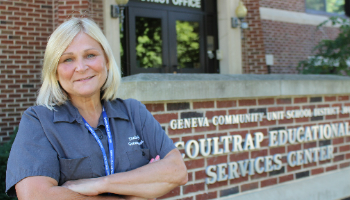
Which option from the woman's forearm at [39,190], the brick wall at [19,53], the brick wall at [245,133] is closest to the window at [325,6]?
the brick wall at [245,133]

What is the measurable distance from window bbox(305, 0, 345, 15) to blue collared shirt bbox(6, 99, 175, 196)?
9.05 m

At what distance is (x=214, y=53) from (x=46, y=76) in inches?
259

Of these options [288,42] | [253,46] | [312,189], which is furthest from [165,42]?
[312,189]

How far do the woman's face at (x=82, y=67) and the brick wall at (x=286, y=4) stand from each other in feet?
25.1

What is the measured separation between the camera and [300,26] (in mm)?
9344

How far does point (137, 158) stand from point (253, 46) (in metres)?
6.25

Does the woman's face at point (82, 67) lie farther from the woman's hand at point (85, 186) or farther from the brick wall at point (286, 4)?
the brick wall at point (286, 4)

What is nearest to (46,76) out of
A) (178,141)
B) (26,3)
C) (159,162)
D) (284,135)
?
(159,162)

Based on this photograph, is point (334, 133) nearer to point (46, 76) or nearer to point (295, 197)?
point (295, 197)

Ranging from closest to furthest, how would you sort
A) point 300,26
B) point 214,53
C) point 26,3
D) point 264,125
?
point 264,125, point 26,3, point 214,53, point 300,26

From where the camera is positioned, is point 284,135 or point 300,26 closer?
point 284,135

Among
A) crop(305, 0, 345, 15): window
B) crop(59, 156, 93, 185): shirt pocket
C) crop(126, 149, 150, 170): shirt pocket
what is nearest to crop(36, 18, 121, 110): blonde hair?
crop(59, 156, 93, 185): shirt pocket

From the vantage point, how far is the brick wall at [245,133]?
3201 mm

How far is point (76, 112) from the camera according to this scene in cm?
180
